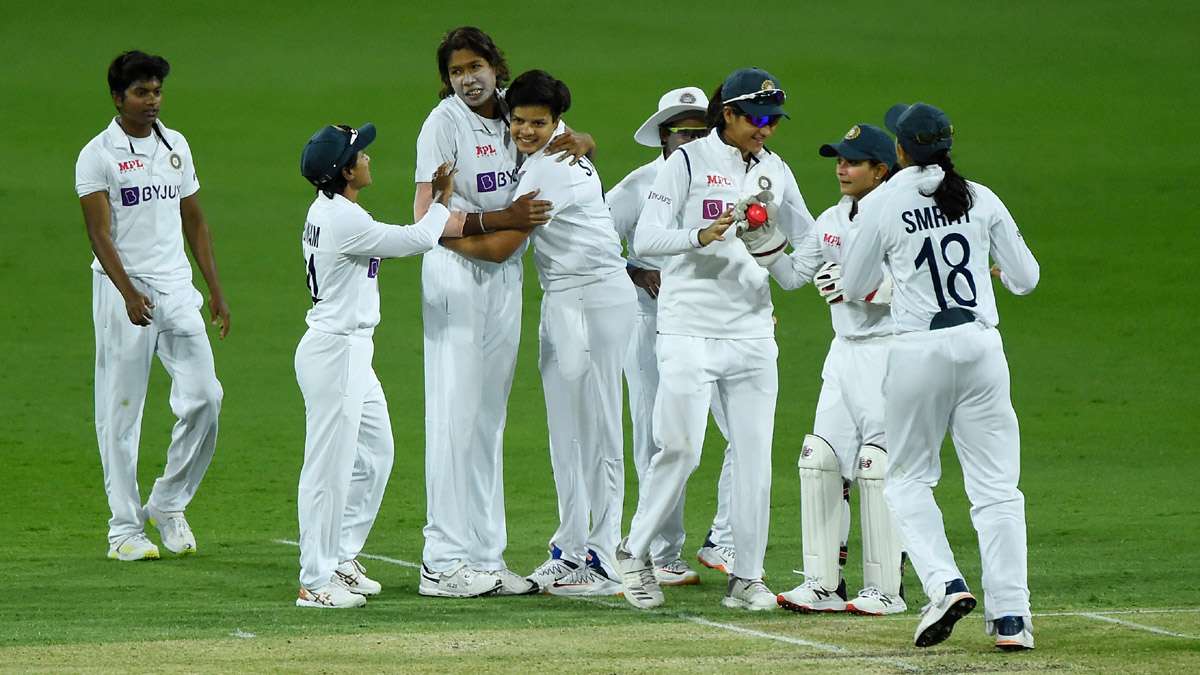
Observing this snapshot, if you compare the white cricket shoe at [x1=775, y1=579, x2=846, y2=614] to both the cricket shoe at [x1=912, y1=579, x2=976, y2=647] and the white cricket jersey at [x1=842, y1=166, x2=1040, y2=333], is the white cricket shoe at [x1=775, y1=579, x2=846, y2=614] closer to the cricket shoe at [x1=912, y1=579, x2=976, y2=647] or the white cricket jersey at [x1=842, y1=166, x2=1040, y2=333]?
the cricket shoe at [x1=912, y1=579, x2=976, y2=647]

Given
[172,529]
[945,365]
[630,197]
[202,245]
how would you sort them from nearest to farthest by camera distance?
[945,365] → [630,197] → [172,529] → [202,245]

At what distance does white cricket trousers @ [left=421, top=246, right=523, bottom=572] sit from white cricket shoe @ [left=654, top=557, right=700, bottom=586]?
0.80 m

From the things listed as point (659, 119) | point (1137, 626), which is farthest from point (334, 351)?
point (1137, 626)

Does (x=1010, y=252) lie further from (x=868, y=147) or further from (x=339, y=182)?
(x=339, y=182)

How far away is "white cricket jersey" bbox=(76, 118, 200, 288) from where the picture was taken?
30.1 feet

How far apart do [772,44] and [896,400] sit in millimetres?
22255

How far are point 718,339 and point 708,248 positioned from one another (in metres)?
0.38

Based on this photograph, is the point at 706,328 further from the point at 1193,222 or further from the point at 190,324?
the point at 1193,222

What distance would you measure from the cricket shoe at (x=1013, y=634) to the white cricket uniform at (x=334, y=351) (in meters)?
2.73

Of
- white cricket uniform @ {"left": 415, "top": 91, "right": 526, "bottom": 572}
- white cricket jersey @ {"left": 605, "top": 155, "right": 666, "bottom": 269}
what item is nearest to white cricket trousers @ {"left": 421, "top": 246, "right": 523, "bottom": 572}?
white cricket uniform @ {"left": 415, "top": 91, "right": 526, "bottom": 572}

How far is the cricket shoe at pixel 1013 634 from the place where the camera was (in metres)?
6.32

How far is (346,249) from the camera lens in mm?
7457

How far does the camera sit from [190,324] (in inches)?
364

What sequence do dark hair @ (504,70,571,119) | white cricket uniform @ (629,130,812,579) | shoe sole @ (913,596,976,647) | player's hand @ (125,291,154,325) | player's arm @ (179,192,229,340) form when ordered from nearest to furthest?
shoe sole @ (913,596,976,647), white cricket uniform @ (629,130,812,579), dark hair @ (504,70,571,119), player's hand @ (125,291,154,325), player's arm @ (179,192,229,340)
